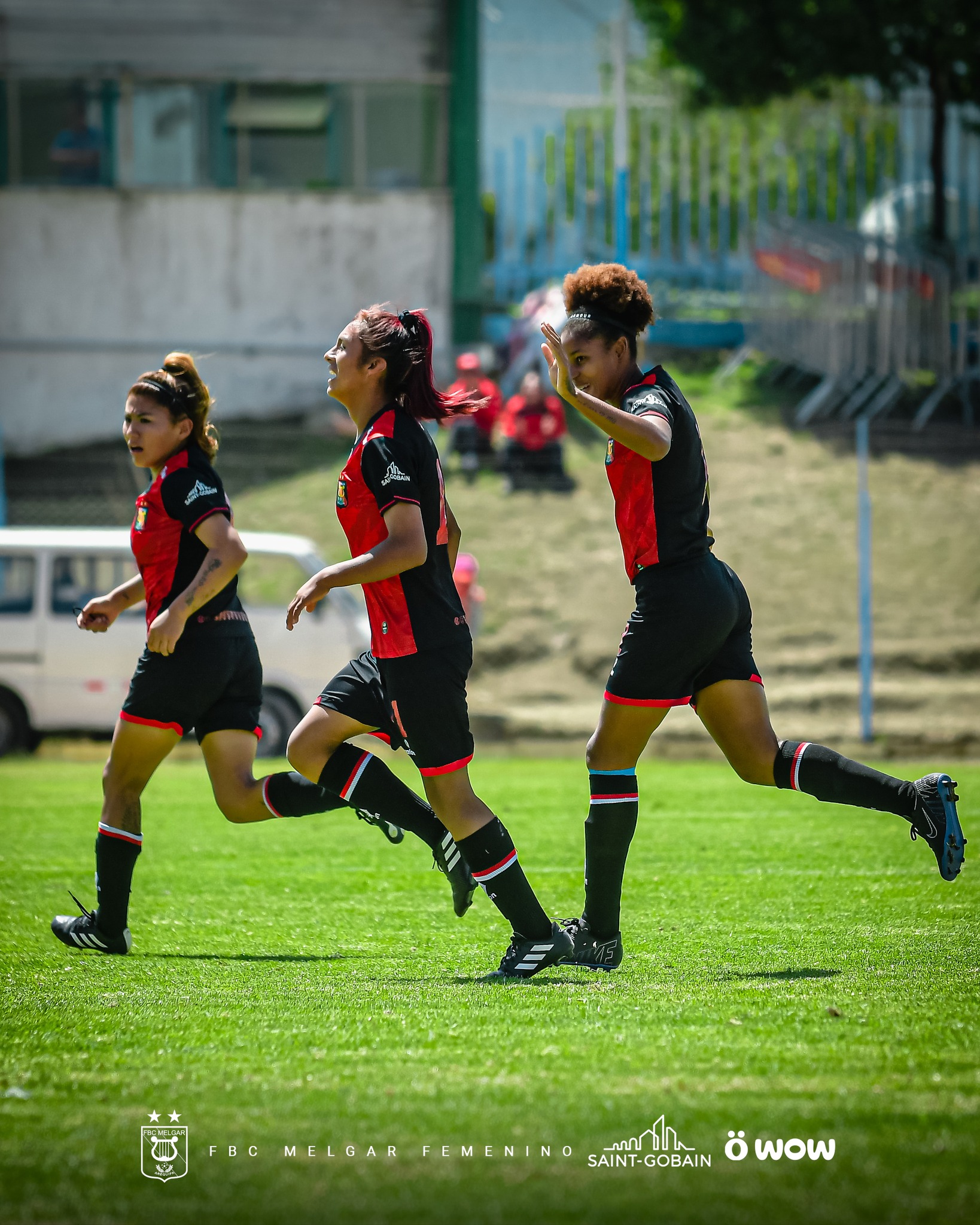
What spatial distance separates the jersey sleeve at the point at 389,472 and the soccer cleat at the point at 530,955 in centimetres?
134

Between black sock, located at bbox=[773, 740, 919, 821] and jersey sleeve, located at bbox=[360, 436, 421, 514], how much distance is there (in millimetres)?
1464

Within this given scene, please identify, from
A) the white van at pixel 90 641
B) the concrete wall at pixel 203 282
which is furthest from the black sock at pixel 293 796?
the concrete wall at pixel 203 282

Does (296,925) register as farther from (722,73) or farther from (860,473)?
(722,73)

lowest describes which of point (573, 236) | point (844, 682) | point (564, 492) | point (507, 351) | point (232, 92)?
point (844, 682)

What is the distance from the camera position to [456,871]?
183 inches

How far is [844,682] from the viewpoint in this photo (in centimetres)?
1416

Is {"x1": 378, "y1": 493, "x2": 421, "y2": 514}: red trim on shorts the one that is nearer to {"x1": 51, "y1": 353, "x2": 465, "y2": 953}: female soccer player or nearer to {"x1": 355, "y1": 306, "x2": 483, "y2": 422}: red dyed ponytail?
{"x1": 355, "y1": 306, "x2": 483, "y2": 422}: red dyed ponytail

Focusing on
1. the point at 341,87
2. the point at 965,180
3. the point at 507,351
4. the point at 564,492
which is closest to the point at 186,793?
the point at 564,492

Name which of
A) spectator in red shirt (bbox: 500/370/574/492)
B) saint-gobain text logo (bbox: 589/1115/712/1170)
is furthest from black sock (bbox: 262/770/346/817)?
spectator in red shirt (bbox: 500/370/574/492)

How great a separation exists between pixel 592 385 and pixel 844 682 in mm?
10332

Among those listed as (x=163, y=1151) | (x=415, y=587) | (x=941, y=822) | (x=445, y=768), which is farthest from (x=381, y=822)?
(x=163, y=1151)

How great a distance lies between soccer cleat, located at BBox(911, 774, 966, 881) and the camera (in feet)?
14.3

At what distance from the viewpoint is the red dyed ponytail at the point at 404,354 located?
4379mm

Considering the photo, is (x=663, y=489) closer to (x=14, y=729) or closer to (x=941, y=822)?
(x=941, y=822)
